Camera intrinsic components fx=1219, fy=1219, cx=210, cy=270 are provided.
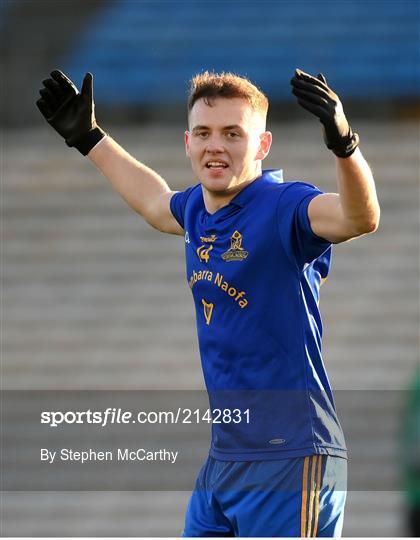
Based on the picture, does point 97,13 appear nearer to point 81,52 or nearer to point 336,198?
point 81,52

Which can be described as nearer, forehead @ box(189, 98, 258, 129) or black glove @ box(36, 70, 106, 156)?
forehead @ box(189, 98, 258, 129)

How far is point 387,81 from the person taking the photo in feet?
35.4

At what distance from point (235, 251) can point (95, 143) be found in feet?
3.22

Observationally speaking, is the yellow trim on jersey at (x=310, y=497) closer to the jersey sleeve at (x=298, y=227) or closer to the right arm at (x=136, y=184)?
the jersey sleeve at (x=298, y=227)

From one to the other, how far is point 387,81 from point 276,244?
7.59 meters

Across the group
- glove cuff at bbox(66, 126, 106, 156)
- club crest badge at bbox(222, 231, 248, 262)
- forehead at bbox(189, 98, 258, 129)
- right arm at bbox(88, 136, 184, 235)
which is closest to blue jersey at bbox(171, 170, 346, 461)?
club crest badge at bbox(222, 231, 248, 262)

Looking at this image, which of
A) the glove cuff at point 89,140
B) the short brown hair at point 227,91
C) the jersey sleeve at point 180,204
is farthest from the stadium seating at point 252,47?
the short brown hair at point 227,91

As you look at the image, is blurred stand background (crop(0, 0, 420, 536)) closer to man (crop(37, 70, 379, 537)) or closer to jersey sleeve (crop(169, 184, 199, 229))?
jersey sleeve (crop(169, 184, 199, 229))

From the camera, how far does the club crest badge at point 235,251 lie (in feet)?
11.7

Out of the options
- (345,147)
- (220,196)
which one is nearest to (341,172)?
(345,147)

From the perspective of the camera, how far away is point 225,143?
3.61 metres

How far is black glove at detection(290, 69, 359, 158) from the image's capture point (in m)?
3.25

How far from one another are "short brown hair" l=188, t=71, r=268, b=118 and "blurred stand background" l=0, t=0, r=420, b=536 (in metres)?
5.09

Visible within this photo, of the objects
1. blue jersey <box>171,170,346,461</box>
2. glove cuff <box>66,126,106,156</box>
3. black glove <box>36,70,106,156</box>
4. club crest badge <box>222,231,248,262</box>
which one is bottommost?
blue jersey <box>171,170,346,461</box>
